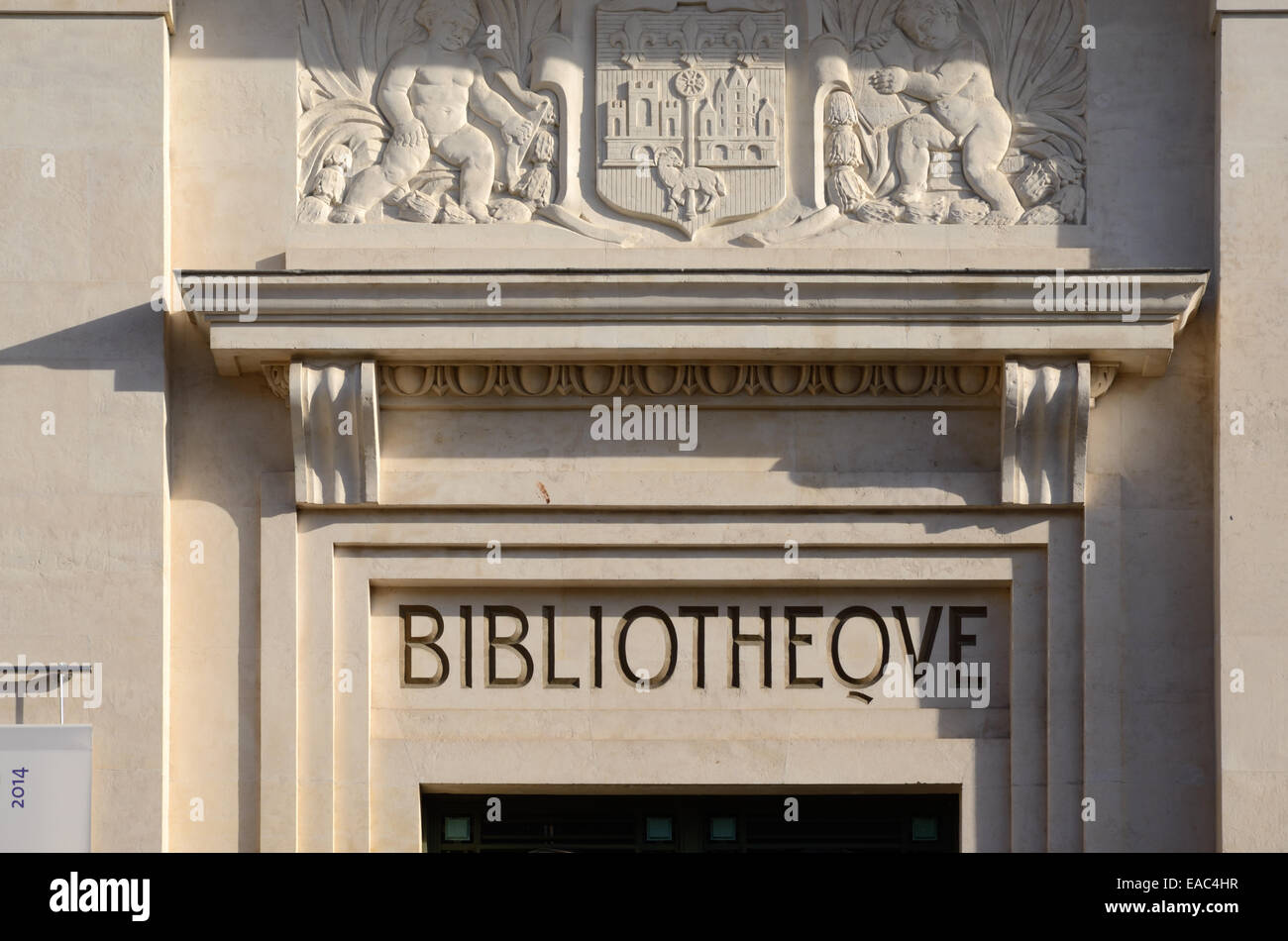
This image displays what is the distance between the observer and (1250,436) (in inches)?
429

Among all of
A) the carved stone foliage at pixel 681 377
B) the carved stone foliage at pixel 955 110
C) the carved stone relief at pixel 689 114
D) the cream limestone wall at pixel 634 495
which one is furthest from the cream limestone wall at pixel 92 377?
the carved stone foliage at pixel 955 110

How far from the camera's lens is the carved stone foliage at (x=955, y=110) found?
11.4 m

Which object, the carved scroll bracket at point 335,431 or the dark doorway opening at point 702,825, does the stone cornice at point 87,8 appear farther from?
the dark doorway opening at point 702,825

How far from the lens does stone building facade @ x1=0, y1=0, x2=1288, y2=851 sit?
35.6 feet

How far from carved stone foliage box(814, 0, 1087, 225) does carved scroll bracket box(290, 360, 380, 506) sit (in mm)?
2876

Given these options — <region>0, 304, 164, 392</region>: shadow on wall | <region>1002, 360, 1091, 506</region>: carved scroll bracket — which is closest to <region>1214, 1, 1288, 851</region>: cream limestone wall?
<region>1002, 360, 1091, 506</region>: carved scroll bracket

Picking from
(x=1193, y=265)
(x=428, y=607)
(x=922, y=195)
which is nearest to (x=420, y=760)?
(x=428, y=607)

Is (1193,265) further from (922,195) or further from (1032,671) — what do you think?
(1032,671)

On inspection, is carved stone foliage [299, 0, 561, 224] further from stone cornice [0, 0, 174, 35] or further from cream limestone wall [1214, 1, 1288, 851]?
cream limestone wall [1214, 1, 1288, 851]

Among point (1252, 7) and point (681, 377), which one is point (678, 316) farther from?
point (1252, 7)

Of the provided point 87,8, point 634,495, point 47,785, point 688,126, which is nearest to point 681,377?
point 634,495

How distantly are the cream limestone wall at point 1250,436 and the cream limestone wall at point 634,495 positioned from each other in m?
0.24

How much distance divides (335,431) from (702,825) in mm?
3025

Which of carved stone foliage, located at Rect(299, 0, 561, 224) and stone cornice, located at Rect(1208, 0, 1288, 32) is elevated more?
stone cornice, located at Rect(1208, 0, 1288, 32)
